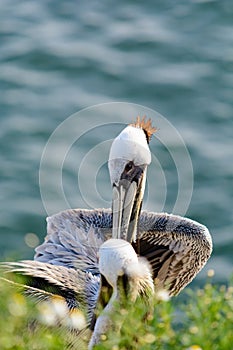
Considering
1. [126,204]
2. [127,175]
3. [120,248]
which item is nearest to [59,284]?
[126,204]

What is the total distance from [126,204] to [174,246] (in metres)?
1.12

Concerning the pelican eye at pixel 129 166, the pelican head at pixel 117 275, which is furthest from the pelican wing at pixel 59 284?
the pelican eye at pixel 129 166

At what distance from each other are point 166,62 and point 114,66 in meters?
0.59

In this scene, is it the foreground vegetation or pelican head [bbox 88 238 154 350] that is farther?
pelican head [bbox 88 238 154 350]

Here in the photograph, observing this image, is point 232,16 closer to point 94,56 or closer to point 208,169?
point 94,56

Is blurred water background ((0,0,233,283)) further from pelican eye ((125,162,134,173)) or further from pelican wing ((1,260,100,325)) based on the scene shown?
pelican eye ((125,162,134,173))

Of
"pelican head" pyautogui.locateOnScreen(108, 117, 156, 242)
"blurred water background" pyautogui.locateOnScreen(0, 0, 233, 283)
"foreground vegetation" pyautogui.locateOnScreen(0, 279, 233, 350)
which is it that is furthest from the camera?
"blurred water background" pyautogui.locateOnScreen(0, 0, 233, 283)

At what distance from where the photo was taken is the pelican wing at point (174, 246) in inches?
341

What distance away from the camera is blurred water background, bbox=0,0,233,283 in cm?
1026

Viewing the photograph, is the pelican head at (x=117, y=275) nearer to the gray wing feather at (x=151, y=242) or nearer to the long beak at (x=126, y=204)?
the long beak at (x=126, y=204)

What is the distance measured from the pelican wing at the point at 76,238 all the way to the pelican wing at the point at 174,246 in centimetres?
34

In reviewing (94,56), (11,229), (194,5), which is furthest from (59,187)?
(194,5)

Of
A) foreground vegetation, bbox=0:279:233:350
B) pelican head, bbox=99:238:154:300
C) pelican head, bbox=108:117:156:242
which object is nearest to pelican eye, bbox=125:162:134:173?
pelican head, bbox=108:117:156:242

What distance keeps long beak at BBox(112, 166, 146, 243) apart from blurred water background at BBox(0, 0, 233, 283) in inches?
56.9
